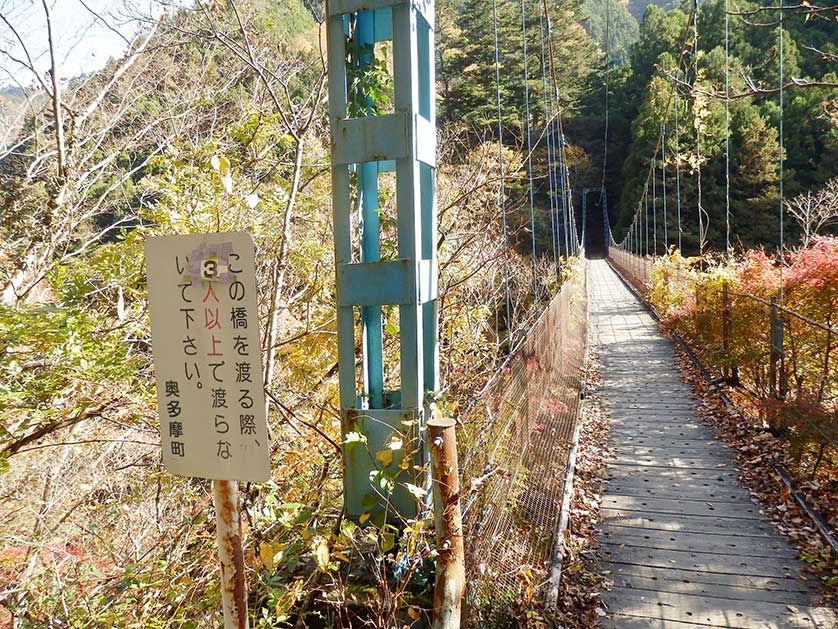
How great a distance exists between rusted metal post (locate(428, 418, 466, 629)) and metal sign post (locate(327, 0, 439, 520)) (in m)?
0.26

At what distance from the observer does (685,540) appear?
11.3 feet

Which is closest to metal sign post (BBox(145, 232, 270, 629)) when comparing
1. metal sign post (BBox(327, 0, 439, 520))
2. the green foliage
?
metal sign post (BBox(327, 0, 439, 520))

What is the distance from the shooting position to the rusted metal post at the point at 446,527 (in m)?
1.62

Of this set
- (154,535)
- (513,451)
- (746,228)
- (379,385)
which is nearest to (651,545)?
(513,451)

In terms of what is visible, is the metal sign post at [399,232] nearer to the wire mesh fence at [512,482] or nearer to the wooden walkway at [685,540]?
the wire mesh fence at [512,482]

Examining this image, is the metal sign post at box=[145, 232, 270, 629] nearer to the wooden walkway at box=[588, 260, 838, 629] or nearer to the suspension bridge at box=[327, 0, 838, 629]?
the suspension bridge at box=[327, 0, 838, 629]

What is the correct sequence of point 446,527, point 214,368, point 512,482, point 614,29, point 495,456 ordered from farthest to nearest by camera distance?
point 614,29 → point 512,482 → point 495,456 → point 446,527 → point 214,368

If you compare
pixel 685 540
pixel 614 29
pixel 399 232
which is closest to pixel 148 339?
pixel 399 232

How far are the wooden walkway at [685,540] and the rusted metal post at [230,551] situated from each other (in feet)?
6.87

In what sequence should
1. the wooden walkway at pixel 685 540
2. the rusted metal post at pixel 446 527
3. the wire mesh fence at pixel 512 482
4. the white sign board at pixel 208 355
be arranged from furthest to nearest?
the wooden walkway at pixel 685 540
the wire mesh fence at pixel 512 482
the rusted metal post at pixel 446 527
the white sign board at pixel 208 355

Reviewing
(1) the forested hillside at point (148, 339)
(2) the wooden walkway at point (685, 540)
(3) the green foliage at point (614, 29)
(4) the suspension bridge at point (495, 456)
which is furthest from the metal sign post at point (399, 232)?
(3) the green foliage at point (614, 29)

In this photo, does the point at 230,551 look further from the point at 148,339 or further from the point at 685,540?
the point at 685,540

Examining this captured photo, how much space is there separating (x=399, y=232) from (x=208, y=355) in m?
0.92

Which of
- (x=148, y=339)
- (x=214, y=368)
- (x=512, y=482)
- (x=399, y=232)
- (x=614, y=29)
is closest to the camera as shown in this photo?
(x=214, y=368)
